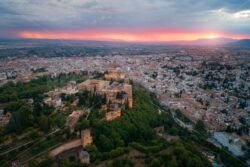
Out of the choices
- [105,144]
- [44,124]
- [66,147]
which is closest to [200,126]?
[105,144]

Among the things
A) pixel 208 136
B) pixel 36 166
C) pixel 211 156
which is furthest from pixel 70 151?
pixel 208 136

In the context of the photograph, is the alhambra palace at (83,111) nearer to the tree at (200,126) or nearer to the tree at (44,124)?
the tree at (44,124)

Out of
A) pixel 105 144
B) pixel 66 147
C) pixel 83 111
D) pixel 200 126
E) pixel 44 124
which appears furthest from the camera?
pixel 200 126

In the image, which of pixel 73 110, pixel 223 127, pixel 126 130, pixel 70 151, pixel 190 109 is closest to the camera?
pixel 70 151

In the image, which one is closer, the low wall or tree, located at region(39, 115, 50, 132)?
the low wall

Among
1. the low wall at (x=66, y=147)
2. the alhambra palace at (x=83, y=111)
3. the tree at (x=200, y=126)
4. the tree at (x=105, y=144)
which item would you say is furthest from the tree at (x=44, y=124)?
the tree at (x=200, y=126)

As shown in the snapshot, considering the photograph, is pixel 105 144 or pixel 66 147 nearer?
pixel 66 147

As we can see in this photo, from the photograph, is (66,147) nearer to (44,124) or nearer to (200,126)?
(44,124)

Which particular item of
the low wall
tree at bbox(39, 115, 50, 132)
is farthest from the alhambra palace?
tree at bbox(39, 115, 50, 132)

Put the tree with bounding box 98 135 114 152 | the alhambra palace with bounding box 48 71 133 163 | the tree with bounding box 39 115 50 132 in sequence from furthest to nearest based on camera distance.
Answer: the tree with bounding box 39 115 50 132 < the tree with bounding box 98 135 114 152 < the alhambra palace with bounding box 48 71 133 163

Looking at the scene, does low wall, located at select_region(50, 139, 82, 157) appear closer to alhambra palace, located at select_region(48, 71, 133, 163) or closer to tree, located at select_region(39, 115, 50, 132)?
alhambra palace, located at select_region(48, 71, 133, 163)

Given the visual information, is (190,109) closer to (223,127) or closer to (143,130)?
(223,127)
